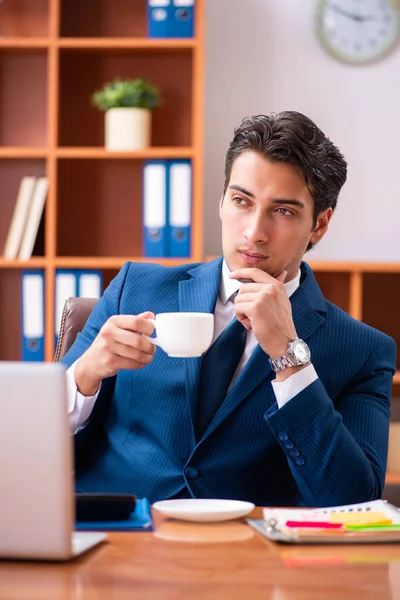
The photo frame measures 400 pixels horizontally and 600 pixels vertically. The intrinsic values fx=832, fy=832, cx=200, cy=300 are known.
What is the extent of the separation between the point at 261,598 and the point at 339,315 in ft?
3.01

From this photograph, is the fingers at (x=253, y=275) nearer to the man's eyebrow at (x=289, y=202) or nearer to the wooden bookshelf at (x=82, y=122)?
the man's eyebrow at (x=289, y=202)

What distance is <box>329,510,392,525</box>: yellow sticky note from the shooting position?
41.0 inches

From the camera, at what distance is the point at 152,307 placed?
5.42 ft

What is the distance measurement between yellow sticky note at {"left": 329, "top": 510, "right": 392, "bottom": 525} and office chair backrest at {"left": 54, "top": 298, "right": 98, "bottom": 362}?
892 millimetres

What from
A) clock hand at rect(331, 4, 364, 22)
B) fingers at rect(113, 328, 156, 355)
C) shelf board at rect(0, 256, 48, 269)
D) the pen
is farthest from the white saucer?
clock hand at rect(331, 4, 364, 22)

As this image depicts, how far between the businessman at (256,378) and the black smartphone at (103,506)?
11.9 inches

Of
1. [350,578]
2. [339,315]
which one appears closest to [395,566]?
[350,578]

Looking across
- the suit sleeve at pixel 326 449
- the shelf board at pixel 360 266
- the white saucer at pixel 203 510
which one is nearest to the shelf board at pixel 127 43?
the shelf board at pixel 360 266

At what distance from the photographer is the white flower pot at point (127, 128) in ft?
10.8

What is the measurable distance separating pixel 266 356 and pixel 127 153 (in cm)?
193

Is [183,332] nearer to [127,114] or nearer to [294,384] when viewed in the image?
[294,384]

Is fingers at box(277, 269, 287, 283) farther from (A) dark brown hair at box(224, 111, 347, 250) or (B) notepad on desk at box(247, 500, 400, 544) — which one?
(B) notepad on desk at box(247, 500, 400, 544)

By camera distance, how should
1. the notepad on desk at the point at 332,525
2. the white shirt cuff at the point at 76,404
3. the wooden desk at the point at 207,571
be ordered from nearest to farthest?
1. the wooden desk at the point at 207,571
2. the notepad on desk at the point at 332,525
3. the white shirt cuff at the point at 76,404

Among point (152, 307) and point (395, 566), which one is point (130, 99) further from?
point (395, 566)
